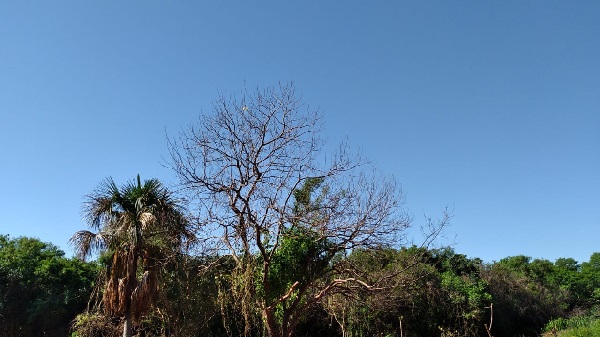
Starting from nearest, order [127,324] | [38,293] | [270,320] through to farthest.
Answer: [270,320] < [127,324] < [38,293]

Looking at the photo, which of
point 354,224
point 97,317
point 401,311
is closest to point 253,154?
point 354,224

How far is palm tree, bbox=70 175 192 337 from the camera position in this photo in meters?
10.3

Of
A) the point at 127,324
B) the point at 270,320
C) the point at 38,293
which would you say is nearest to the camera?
the point at 270,320

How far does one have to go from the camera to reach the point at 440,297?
1812cm

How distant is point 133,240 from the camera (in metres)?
10.4

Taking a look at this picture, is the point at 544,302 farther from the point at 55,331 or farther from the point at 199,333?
the point at 55,331

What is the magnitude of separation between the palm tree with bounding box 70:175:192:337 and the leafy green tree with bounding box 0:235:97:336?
7.46 meters

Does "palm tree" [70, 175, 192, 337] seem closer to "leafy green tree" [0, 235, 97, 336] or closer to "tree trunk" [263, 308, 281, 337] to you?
"tree trunk" [263, 308, 281, 337]

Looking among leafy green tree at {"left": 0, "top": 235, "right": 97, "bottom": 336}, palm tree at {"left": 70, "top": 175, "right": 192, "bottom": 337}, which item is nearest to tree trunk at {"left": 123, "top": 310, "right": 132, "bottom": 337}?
palm tree at {"left": 70, "top": 175, "right": 192, "bottom": 337}

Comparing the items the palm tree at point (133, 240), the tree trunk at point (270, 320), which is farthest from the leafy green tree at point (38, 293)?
the tree trunk at point (270, 320)

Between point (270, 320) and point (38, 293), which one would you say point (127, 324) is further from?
point (38, 293)

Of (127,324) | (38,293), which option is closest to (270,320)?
(127,324)

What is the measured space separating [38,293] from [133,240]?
31.4 ft

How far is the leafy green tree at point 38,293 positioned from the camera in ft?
55.4
